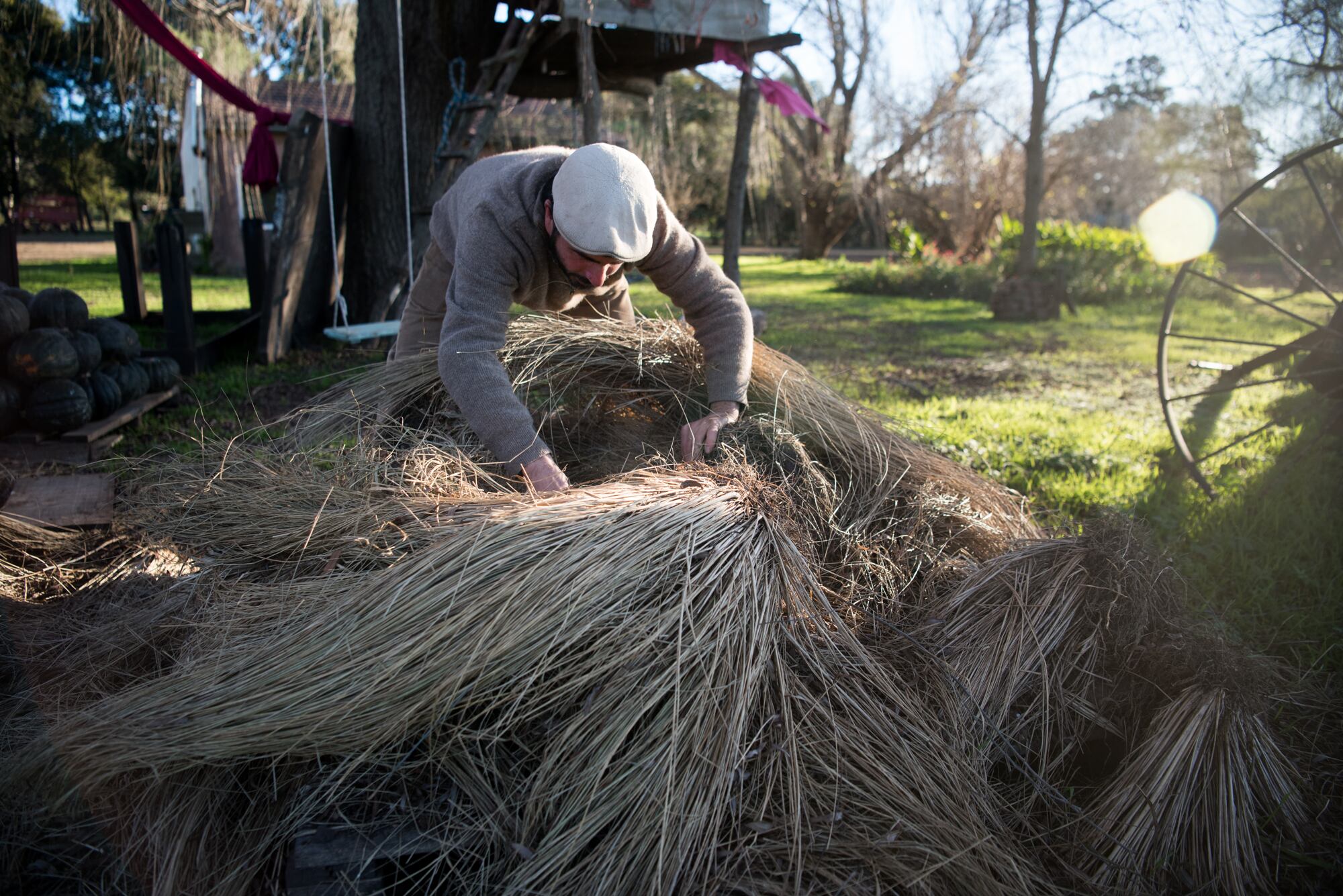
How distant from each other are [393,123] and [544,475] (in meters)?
4.91

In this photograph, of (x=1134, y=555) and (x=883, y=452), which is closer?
(x=1134, y=555)

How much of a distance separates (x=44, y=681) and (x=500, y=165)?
5.96ft

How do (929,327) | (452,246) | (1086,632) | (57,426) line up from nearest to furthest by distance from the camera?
(1086,632)
(452,246)
(57,426)
(929,327)

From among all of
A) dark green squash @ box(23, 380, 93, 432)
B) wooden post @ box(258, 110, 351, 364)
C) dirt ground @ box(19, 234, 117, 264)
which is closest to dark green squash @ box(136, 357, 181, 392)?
→ dark green squash @ box(23, 380, 93, 432)

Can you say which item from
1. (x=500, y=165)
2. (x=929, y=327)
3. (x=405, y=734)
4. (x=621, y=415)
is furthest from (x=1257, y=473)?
(x=929, y=327)

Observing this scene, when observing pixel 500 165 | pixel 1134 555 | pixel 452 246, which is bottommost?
pixel 1134 555

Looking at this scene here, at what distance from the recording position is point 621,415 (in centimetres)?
275

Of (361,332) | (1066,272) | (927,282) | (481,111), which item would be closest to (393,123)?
(481,111)

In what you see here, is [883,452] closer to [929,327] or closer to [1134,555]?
[1134,555]

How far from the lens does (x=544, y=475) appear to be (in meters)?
2.07

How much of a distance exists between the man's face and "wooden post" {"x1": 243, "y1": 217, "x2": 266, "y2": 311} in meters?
6.24

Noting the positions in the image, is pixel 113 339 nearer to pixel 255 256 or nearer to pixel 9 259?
pixel 9 259

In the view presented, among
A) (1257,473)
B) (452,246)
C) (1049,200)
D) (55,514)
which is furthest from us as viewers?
(1049,200)

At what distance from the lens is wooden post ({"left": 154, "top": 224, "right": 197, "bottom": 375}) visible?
4.76 meters
